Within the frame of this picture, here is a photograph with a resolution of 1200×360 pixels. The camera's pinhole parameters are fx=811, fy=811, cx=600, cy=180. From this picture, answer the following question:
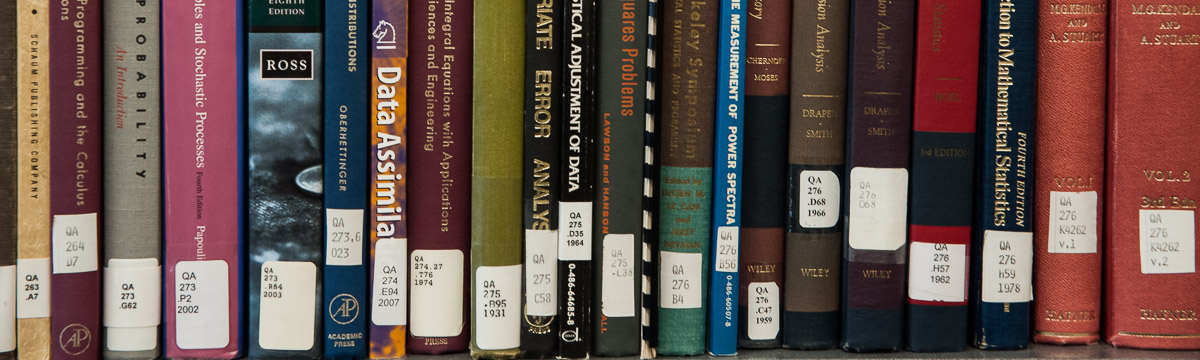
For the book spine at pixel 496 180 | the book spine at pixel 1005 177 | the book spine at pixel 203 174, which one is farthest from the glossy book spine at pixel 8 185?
the book spine at pixel 1005 177

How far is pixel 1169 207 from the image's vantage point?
28.0 inches

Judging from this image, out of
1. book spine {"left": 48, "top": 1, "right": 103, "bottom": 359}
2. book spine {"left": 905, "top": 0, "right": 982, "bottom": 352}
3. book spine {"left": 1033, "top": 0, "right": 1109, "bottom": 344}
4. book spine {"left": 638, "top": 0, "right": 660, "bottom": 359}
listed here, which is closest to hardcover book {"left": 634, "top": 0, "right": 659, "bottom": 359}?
book spine {"left": 638, "top": 0, "right": 660, "bottom": 359}

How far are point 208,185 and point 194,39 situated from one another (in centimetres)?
12

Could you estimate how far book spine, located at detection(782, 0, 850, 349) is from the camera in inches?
27.8

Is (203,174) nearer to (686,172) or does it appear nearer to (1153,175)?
(686,172)

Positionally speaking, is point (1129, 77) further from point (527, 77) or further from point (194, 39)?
point (194, 39)

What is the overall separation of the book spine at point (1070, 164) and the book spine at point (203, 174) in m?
0.70

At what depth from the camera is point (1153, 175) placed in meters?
0.71

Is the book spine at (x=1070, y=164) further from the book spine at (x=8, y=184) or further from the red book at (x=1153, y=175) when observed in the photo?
the book spine at (x=8, y=184)

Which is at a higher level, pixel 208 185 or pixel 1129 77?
pixel 1129 77

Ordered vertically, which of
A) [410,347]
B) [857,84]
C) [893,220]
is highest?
[857,84]

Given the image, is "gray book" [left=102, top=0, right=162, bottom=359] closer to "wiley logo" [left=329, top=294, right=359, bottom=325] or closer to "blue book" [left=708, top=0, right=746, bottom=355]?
"wiley logo" [left=329, top=294, right=359, bottom=325]

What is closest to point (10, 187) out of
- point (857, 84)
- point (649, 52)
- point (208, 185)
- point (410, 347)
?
point (208, 185)

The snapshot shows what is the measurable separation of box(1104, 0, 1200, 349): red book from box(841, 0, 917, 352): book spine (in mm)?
184
